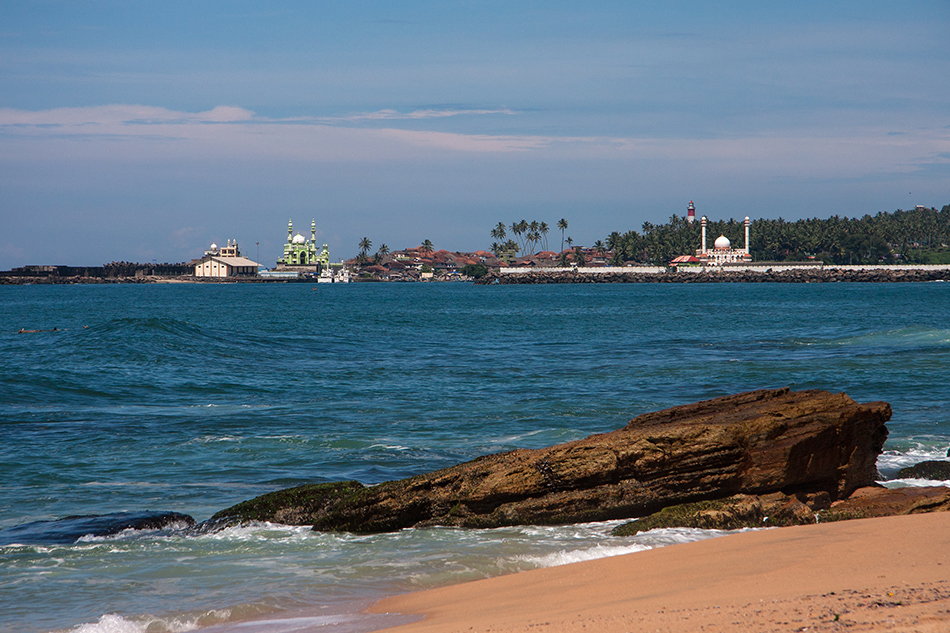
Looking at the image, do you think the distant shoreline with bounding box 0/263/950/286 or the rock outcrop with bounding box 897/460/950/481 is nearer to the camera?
the rock outcrop with bounding box 897/460/950/481

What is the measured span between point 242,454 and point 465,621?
927 centimetres

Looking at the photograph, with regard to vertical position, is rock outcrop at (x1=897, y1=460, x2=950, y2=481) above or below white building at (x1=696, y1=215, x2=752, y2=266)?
below

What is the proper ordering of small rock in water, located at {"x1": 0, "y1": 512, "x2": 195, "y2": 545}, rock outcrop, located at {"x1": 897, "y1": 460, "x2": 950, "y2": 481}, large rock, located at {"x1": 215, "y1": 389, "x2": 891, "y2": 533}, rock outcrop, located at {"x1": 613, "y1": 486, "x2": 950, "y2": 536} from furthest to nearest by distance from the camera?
rock outcrop, located at {"x1": 897, "y1": 460, "x2": 950, "y2": 481} < large rock, located at {"x1": 215, "y1": 389, "x2": 891, "y2": 533} < small rock in water, located at {"x1": 0, "y1": 512, "x2": 195, "y2": 545} < rock outcrop, located at {"x1": 613, "y1": 486, "x2": 950, "y2": 536}

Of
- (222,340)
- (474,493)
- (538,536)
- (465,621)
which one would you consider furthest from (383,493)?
(222,340)

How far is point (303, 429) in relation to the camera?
16.9 metres

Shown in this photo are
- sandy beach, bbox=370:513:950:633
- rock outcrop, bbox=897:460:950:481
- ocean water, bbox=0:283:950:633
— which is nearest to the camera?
sandy beach, bbox=370:513:950:633

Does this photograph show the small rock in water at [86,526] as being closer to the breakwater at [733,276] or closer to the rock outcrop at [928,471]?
the rock outcrop at [928,471]

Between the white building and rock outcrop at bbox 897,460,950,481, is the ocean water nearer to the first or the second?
rock outcrop at bbox 897,460,950,481

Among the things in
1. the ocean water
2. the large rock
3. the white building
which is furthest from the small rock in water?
the white building

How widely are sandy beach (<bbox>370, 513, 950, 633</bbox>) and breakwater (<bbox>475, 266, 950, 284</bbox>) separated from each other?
153 metres

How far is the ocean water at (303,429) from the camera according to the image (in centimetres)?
812

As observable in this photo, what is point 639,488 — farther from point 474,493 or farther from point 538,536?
point 474,493

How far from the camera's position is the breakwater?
146 meters

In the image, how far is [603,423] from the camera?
1703 centimetres
